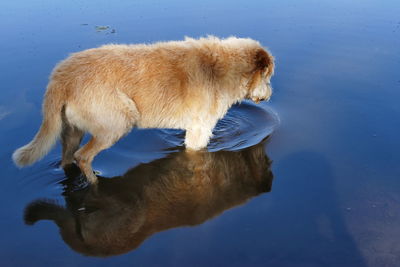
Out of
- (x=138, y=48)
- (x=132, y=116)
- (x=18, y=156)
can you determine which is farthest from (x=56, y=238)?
(x=138, y=48)

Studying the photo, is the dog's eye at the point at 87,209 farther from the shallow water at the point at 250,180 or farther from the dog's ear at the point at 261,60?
the dog's ear at the point at 261,60

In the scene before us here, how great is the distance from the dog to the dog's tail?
11 millimetres

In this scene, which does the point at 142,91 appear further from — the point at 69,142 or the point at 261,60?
the point at 261,60

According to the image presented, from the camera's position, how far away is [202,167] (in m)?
5.56

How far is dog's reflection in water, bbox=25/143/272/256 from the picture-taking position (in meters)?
4.39

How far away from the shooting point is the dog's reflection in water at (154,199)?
4.39m

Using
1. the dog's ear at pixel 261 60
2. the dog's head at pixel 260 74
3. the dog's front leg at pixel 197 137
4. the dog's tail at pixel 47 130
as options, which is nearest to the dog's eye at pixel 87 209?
the dog's tail at pixel 47 130

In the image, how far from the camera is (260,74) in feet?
18.8

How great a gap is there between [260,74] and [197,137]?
130 centimetres

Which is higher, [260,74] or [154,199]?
[260,74]

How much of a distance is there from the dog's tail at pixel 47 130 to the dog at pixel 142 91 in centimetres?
1

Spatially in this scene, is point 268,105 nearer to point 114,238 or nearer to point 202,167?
point 202,167

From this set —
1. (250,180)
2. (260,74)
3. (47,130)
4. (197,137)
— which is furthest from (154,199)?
(260,74)

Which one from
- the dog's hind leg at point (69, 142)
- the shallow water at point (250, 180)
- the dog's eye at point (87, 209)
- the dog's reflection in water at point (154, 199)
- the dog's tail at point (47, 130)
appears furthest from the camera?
the dog's hind leg at point (69, 142)
